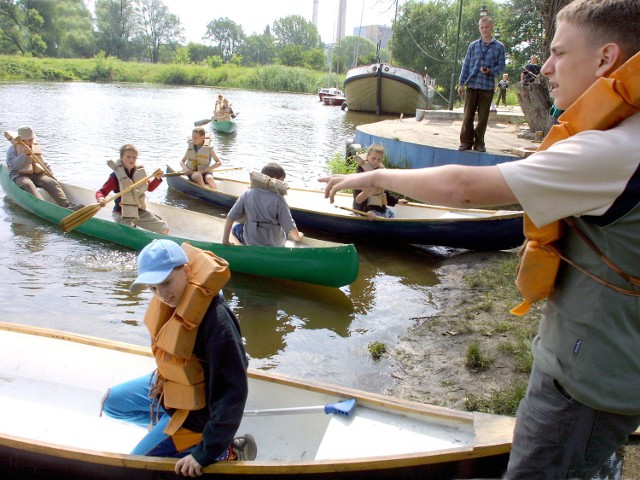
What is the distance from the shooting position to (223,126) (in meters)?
18.8

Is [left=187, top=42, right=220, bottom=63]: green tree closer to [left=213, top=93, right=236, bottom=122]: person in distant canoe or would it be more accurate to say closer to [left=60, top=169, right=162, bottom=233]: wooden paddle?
[left=213, top=93, right=236, bottom=122]: person in distant canoe

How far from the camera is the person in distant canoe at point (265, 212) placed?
5.99 m

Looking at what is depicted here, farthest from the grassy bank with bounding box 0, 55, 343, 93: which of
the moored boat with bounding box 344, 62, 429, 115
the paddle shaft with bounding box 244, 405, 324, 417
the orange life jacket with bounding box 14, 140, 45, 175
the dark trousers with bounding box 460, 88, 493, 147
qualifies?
the paddle shaft with bounding box 244, 405, 324, 417

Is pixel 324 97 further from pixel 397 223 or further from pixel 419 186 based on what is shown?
pixel 419 186

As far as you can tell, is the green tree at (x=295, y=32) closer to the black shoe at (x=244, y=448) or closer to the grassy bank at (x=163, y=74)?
the grassy bank at (x=163, y=74)

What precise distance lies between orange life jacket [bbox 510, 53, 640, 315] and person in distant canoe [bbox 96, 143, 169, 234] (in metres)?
6.43

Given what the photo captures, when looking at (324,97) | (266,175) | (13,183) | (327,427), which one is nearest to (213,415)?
(327,427)

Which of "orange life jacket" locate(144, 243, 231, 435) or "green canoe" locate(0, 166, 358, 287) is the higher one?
"orange life jacket" locate(144, 243, 231, 435)

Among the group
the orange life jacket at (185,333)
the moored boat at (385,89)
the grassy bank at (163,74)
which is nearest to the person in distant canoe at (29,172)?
the orange life jacket at (185,333)

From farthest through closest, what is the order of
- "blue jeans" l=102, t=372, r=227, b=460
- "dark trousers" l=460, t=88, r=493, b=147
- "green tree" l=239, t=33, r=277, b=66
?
"green tree" l=239, t=33, r=277, b=66
"dark trousers" l=460, t=88, r=493, b=147
"blue jeans" l=102, t=372, r=227, b=460

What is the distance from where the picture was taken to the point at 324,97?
3559cm

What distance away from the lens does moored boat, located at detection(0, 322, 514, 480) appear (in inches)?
101

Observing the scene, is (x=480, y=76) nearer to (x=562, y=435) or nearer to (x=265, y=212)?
(x=265, y=212)

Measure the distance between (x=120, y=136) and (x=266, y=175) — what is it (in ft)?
44.0
